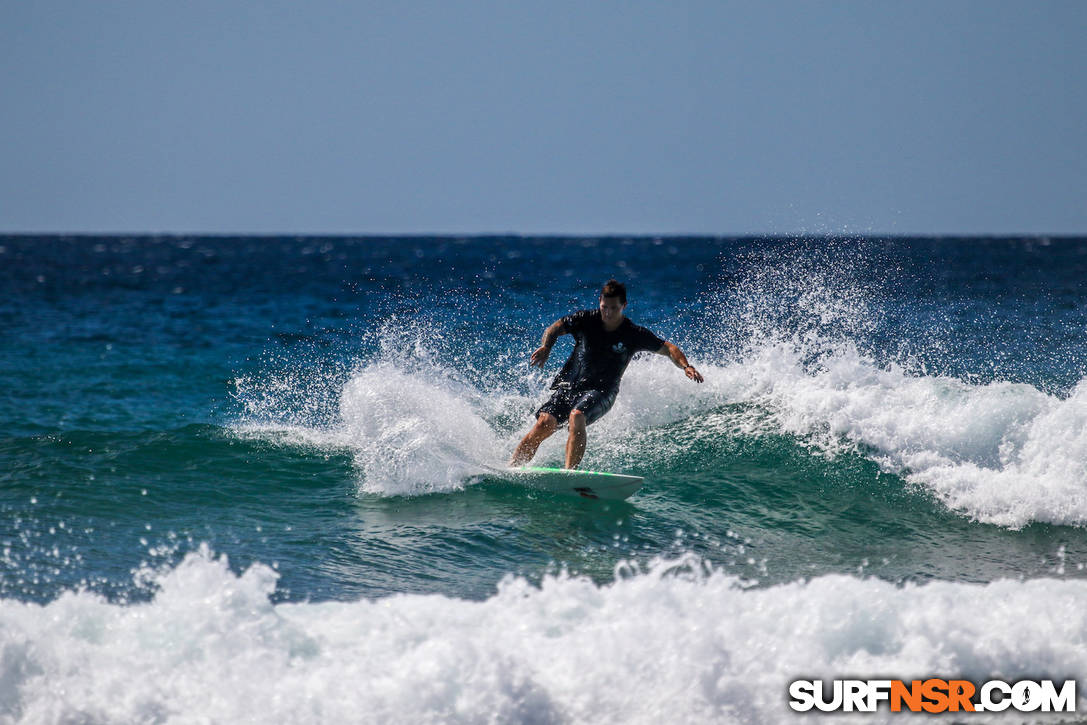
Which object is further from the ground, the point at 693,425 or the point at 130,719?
the point at 693,425

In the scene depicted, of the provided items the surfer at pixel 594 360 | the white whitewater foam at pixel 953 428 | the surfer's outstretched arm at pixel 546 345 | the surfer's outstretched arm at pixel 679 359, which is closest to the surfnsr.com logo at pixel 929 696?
the white whitewater foam at pixel 953 428

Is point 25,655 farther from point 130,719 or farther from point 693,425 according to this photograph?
point 693,425

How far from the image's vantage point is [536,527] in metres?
7.04

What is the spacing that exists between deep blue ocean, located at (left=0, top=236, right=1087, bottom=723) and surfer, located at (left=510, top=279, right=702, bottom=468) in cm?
63

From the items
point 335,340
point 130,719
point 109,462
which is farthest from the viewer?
point 335,340

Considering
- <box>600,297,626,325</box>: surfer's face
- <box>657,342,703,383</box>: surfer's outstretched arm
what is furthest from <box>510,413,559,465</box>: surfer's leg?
<box>657,342,703,383</box>: surfer's outstretched arm

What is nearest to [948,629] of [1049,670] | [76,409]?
[1049,670]

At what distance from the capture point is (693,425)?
974 cm

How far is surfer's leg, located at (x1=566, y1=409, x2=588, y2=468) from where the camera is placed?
7738 millimetres

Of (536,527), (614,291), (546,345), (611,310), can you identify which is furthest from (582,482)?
(614,291)

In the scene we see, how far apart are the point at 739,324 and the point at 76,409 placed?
8.27m

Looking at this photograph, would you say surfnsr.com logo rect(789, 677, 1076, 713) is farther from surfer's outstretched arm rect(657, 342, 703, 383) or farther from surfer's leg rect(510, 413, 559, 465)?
surfer's leg rect(510, 413, 559, 465)

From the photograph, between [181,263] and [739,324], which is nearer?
[739,324]

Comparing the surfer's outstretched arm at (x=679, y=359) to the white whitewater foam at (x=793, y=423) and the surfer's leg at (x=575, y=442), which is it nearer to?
the surfer's leg at (x=575, y=442)
